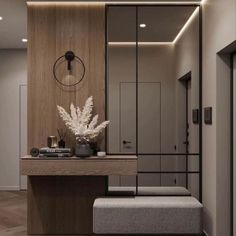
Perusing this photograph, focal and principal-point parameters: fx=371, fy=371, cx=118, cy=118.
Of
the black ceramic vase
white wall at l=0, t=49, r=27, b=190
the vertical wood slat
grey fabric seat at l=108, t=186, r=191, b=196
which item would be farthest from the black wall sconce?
white wall at l=0, t=49, r=27, b=190

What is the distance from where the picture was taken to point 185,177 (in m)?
4.42

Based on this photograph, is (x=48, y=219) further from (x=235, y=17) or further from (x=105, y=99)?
(x=235, y=17)

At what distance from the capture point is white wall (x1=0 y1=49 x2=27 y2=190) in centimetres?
710

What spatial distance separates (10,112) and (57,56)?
3145 millimetres

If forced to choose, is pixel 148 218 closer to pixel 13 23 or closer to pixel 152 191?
pixel 152 191

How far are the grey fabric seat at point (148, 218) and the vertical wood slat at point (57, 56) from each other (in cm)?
99

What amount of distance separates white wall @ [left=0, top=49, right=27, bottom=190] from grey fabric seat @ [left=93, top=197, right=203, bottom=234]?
12.3ft

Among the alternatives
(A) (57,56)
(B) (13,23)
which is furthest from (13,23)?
(A) (57,56)

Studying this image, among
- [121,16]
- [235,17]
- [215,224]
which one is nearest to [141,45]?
[121,16]

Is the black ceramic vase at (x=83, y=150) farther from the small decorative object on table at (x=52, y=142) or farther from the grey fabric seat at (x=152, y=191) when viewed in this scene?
the grey fabric seat at (x=152, y=191)

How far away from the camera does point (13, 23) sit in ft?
→ 17.2

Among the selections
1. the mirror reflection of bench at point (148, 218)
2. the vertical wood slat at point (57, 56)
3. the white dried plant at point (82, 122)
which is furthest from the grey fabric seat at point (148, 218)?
the vertical wood slat at point (57, 56)

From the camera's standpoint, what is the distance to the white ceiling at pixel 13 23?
4438mm

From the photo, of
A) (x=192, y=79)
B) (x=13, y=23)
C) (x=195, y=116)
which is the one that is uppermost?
(x=13, y=23)
